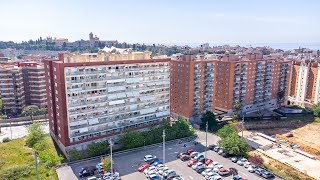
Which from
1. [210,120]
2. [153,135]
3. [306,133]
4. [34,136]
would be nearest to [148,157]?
[153,135]

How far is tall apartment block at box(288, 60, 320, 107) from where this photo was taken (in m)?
111

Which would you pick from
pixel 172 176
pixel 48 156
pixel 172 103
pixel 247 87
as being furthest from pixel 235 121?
pixel 48 156

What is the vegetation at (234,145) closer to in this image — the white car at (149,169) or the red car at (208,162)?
the red car at (208,162)

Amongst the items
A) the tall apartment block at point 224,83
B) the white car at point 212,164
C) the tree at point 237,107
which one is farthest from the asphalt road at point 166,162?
the tree at point 237,107

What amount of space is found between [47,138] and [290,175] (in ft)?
191

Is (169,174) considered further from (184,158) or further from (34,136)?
(34,136)

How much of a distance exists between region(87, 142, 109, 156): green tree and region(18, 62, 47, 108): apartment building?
48.9 metres

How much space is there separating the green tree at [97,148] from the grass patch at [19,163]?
27.4 ft

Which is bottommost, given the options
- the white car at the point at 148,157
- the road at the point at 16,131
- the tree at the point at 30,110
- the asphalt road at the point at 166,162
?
the road at the point at 16,131

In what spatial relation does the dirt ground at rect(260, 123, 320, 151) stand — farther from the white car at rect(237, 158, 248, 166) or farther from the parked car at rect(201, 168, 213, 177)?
the parked car at rect(201, 168, 213, 177)

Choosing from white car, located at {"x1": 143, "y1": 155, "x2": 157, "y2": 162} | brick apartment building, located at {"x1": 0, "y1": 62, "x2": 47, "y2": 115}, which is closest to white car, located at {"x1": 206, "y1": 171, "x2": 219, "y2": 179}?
white car, located at {"x1": 143, "y1": 155, "x2": 157, "y2": 162}

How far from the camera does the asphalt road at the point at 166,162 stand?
53.8 meters

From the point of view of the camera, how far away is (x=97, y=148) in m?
60.3

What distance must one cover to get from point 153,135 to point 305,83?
78714 millimetres
